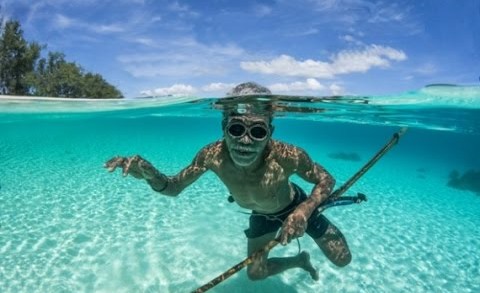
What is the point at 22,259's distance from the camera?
269 inches

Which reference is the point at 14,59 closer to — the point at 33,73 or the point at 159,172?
the point at 33,73

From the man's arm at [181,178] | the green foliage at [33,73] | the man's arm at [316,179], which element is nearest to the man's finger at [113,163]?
the man's arm at [181,178]

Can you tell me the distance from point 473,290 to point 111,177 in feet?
38.4

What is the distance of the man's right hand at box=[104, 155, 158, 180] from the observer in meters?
3.88

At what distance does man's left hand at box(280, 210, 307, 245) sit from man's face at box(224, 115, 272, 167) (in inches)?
35.7

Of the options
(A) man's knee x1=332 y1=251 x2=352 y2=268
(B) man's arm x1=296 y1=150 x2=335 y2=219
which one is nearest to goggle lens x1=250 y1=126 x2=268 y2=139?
(B) man's arm x1=296 y1=150 x2=335 y2=219

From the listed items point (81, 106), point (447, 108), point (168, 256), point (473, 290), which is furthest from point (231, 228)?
point (81, 106)

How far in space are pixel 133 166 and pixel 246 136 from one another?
1.33m

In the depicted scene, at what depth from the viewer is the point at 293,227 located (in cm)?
375

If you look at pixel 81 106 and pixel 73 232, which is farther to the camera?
pixel 81 106

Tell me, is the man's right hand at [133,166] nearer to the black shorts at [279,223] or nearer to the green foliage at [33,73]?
the black shorts at [279,223]

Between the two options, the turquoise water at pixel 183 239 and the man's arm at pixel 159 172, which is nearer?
the man's arm at pixel 159 172

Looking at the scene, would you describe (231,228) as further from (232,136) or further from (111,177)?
(111,177)

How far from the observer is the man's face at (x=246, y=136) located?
4301 mm
